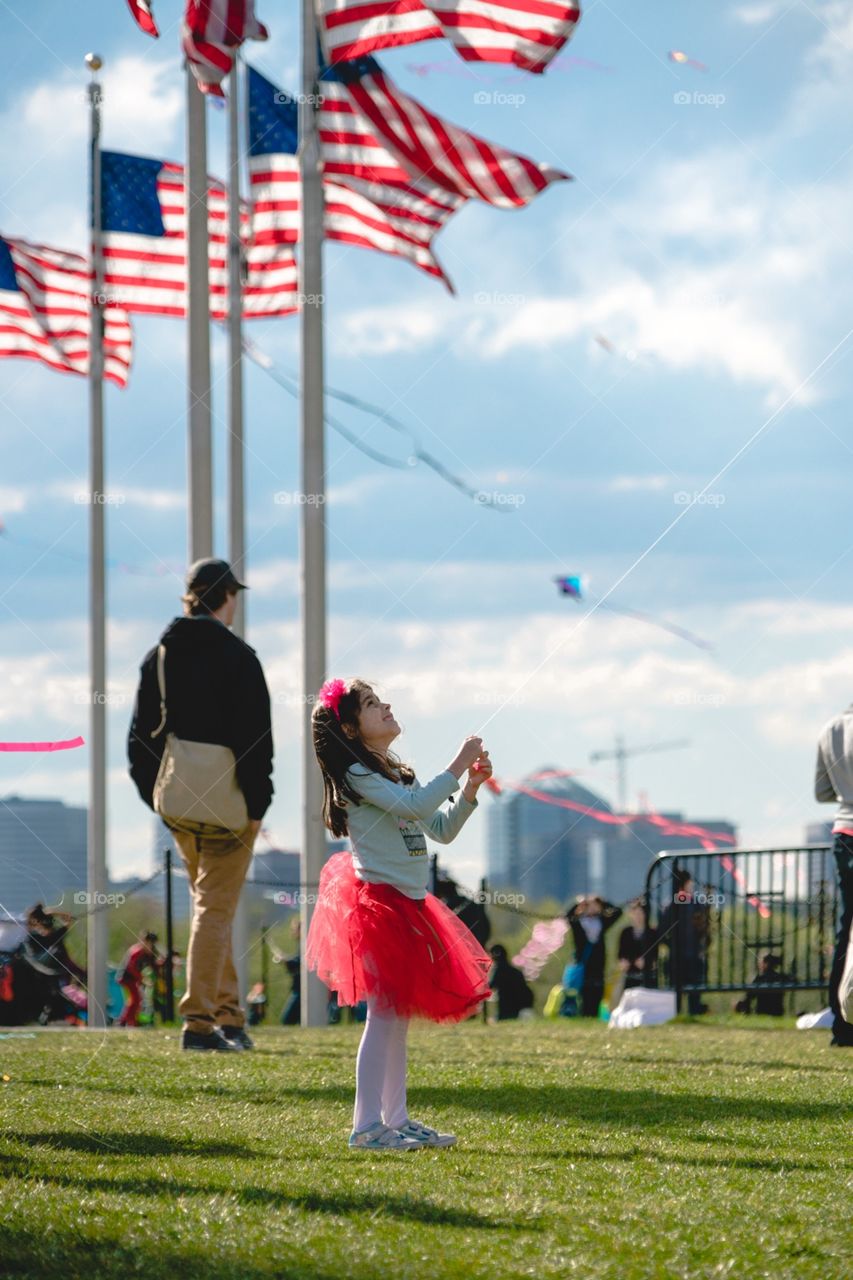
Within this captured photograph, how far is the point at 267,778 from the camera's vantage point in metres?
7.96

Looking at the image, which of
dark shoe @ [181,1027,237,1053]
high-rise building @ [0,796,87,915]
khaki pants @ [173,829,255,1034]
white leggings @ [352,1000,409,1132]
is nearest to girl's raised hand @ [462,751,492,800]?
white leggings @ [352,1000,409,1132]

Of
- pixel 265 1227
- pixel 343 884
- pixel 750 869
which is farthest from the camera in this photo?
pixel 750 869

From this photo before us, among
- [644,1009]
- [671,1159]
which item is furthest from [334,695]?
[644,1009]

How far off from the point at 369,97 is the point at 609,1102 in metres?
8.75

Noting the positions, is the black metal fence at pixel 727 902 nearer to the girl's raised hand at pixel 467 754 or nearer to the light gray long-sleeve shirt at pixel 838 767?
the light gray long-sleeve shirt at pixel 838 767

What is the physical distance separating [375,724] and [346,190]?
8778 mm

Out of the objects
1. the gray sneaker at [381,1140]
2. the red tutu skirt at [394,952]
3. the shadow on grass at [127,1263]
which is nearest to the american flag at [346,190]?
the red tutu skirt at [394,952]

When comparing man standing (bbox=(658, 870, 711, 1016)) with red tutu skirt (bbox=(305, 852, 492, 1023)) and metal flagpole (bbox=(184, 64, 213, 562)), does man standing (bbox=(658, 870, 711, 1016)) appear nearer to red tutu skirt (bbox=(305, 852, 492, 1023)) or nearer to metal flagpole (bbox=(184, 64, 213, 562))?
metal flagpole (bbox=(184, 64, 213, 562))

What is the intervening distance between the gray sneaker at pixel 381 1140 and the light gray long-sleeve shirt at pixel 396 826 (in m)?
0.71

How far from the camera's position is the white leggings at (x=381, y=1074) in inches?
199

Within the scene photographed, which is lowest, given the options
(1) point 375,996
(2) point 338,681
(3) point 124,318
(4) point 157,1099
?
(4) point 157,1099

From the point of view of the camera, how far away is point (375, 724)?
17.3 feet

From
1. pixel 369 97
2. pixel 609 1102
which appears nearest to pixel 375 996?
pixel 609 1102

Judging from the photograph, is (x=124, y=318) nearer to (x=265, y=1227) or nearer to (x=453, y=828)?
(x=453, y=828)
